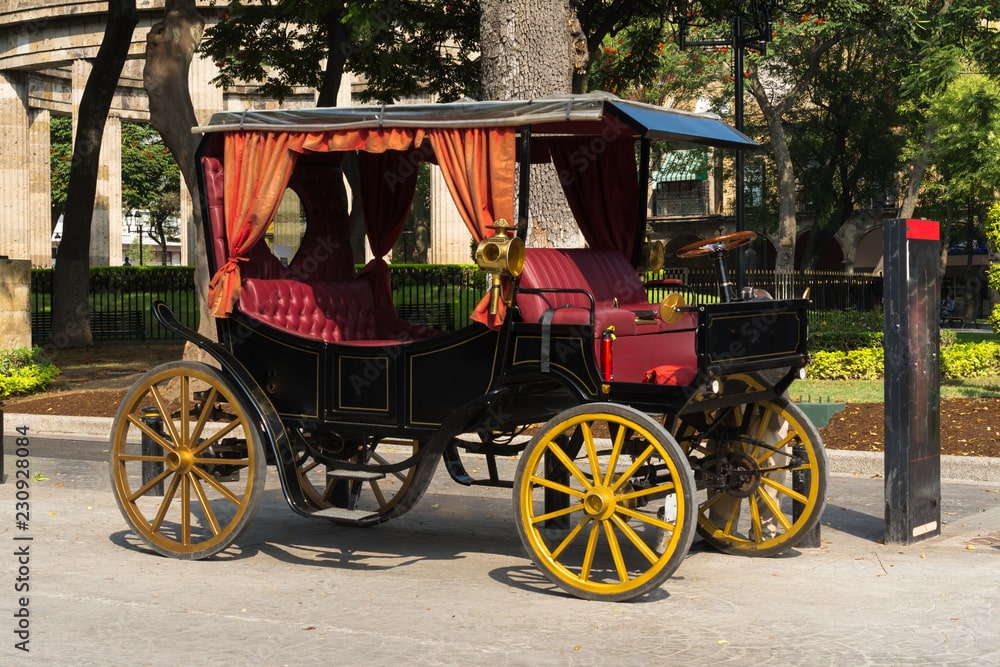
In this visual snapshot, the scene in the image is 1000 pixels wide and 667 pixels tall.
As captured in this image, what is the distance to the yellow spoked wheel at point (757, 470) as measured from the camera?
824 cm

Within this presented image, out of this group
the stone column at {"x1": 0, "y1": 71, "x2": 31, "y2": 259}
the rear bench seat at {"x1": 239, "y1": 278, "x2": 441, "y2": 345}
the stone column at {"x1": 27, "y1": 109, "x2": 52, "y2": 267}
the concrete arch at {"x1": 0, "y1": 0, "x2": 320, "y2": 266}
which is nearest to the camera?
the rear bench seat at {"x1": 239, "y1": 278, "x2": 441, "y2": 345}

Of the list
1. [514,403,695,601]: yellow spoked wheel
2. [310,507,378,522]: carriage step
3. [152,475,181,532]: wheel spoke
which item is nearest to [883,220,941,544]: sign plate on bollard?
[514,403,695,601]: yellow spoked wheel

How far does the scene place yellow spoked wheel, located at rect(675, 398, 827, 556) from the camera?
824 cm

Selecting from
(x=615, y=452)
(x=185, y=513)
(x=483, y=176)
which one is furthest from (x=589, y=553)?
(x=185, y=513)

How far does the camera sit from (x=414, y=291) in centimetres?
3253

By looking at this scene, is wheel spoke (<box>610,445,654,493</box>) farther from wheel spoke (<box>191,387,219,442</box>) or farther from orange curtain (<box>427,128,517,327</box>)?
wheel spoke (<box>191,387,219,442</box>)

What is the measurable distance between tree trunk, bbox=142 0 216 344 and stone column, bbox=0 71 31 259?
26448 millimetres

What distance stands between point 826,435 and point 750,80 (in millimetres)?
24013

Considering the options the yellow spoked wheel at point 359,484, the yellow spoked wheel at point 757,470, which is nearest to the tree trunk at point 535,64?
the yellow spoked wheel at point 359,484

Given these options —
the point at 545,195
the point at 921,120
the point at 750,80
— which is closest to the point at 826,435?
the point at 545,195

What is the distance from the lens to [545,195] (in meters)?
14.2

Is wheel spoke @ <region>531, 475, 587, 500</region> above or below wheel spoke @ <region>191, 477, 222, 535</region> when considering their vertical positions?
above

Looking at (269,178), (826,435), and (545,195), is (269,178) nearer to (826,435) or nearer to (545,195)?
(545,195)

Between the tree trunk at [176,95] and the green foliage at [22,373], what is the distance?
383 centimetres
